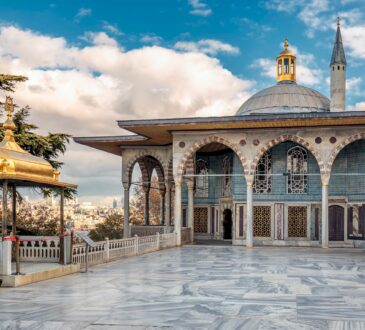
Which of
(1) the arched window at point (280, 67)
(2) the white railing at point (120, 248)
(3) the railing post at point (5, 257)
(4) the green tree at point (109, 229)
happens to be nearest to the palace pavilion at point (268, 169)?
(2) the white railing at point (120, 248)

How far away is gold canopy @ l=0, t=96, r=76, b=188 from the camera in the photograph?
935cm

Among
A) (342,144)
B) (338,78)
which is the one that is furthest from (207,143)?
(338,78)

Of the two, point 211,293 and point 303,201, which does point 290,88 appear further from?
point 211,293

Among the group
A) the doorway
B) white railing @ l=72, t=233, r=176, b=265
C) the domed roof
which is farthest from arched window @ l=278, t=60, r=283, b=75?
white railing @ l=72, t=233, r=176, b=265

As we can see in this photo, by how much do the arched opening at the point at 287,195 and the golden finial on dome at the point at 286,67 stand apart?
780cm

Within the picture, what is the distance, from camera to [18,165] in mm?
9578

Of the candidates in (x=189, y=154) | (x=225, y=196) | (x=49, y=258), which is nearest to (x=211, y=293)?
(x=49, y=258)

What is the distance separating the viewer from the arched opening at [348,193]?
19.0 metres

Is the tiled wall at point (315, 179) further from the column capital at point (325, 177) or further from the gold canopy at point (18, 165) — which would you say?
the gold canopy at point (18, 165)

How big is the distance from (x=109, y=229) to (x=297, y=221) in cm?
1198

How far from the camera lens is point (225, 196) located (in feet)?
74.5

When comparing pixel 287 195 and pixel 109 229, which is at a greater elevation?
pixel 287 195

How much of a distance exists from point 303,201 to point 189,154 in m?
4.89

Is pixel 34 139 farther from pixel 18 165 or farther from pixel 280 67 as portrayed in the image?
pixel 280 67
